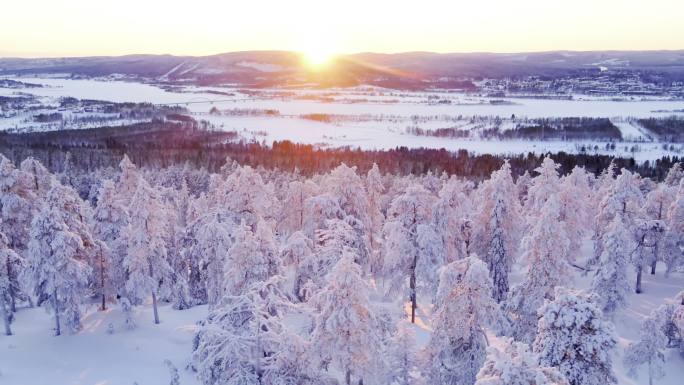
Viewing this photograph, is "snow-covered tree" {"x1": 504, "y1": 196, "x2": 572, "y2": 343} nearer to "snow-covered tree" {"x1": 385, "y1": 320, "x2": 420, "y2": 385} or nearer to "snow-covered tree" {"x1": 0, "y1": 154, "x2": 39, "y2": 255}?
"snow-covered tree" {"x1": 385, "y1": 320, "x2": 420, "y2": 385}

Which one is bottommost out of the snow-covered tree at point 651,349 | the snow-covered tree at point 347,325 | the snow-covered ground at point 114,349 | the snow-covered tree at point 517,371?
the snow-covered ground at point 114,349

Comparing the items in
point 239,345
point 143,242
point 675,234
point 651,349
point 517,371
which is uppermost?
point 517,371

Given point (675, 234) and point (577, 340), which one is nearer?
point (577, 340)

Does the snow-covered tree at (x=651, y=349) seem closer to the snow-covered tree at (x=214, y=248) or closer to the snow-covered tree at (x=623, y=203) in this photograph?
the snow-covered tree at (x=623, y=203)

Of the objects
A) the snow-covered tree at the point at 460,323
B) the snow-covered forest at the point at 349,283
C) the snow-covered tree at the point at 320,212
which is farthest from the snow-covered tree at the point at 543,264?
the snow-covered tree at the point at 320,212

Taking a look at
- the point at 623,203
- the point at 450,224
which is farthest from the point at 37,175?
the point at 623,203

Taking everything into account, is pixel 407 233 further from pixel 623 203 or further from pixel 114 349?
pixel 114 349

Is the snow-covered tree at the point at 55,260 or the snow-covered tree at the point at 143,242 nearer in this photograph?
the snow-covered tree at the point at 55,260
